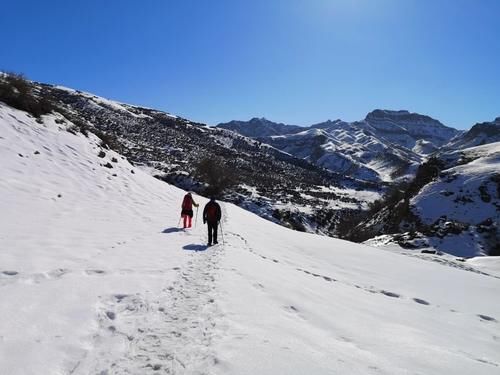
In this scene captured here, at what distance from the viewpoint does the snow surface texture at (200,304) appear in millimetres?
5023

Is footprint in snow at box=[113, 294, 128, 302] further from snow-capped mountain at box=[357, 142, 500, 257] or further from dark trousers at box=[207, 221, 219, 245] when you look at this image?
snow-capped mountain at box=[357, 142, 500, 257]

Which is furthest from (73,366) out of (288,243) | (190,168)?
(190,168)

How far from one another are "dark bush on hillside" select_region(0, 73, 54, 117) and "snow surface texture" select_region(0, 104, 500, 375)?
33.7 feet

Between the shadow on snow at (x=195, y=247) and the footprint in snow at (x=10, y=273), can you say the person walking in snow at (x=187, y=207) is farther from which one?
the footprint in snow at (x=10, y=273)

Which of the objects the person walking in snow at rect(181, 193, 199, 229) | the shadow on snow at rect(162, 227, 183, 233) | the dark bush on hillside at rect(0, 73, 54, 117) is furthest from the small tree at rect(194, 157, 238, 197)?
the shadow on snow at rect(162, 227, 183, 233)

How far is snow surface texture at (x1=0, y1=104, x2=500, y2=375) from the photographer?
5023 mm

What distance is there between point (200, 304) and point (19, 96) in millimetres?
25927

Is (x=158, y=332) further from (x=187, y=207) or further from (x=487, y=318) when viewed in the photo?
(x=187, y=207)

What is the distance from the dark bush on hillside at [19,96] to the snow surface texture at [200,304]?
10.3m

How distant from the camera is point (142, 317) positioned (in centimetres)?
637

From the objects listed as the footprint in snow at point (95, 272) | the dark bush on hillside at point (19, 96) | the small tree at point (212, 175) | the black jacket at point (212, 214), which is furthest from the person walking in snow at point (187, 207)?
the small tree at point (212, 175)

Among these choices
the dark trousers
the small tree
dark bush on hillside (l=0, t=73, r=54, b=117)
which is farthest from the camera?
the small tree

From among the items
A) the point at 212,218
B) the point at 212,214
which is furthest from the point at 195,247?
the point at 212,214

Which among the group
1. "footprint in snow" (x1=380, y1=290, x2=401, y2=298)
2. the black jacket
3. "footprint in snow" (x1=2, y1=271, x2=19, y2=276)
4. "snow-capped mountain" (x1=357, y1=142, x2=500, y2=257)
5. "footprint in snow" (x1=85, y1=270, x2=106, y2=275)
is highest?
"snow-capped mountain" (x1=357, y1=142, x2=500, y2=257)
